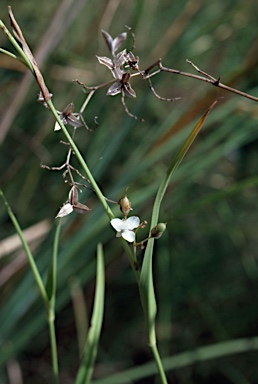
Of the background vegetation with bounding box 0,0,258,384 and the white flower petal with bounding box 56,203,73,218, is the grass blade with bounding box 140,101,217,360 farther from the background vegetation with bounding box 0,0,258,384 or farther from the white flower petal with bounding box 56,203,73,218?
the background vegetation with bounding box 0,0,258,384

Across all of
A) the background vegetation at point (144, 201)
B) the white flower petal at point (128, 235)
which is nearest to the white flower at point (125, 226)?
the white flower petal at point (128, 235)

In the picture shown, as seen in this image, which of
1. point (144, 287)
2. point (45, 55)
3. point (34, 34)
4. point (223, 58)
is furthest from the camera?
point (34, 34)

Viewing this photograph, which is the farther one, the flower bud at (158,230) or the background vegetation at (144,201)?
the background vegetation at (144,201)

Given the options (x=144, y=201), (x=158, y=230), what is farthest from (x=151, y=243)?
(x=144, y=201)

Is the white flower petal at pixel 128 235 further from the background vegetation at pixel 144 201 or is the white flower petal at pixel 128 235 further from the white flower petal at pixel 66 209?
the background vegetation at pixel 144 201

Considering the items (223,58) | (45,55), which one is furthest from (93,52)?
(45,55)

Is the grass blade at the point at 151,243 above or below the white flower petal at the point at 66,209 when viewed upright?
below

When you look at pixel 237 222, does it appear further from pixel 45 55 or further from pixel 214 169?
pixel 45 55

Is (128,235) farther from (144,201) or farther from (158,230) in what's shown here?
(144,201)
